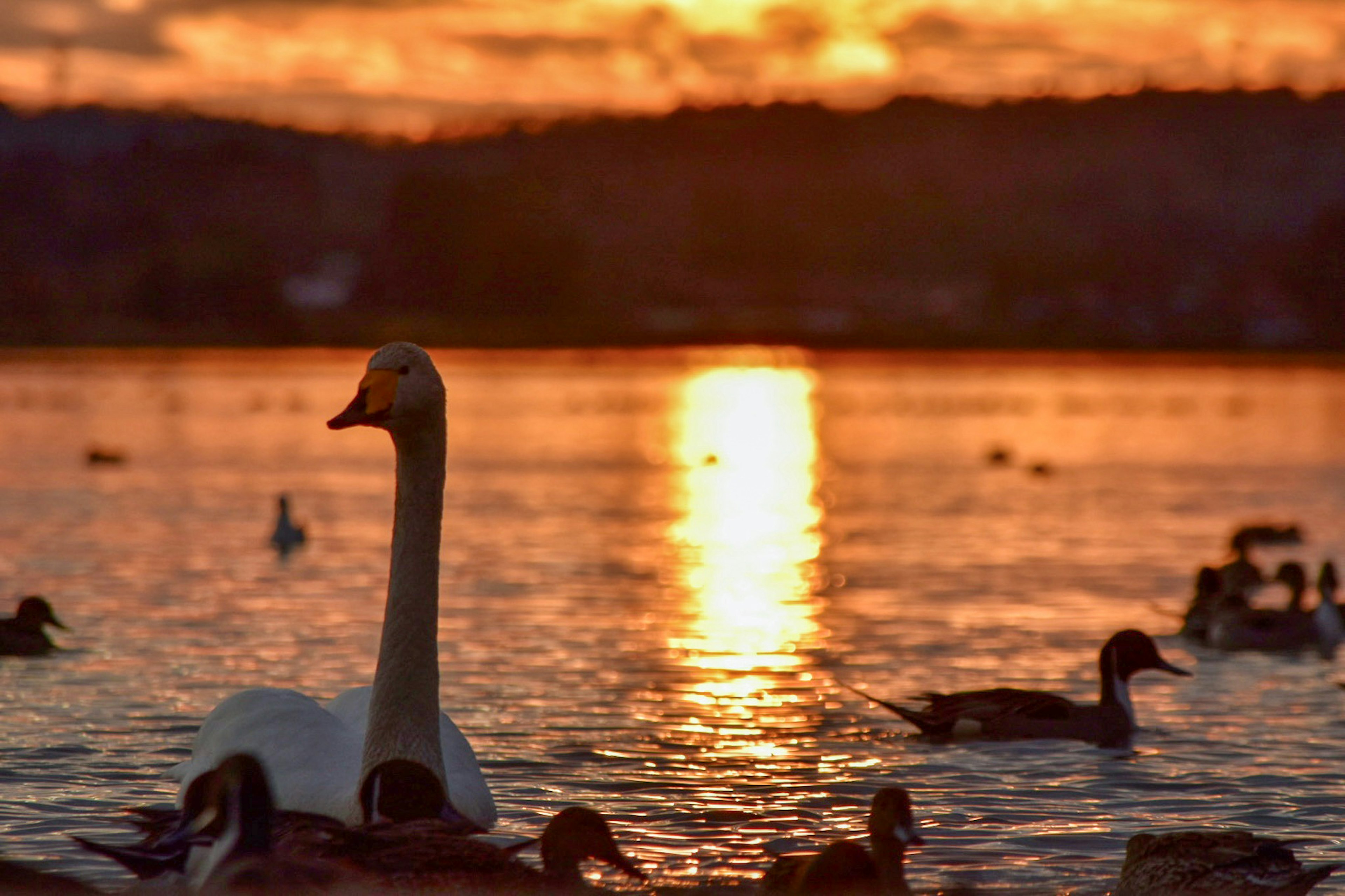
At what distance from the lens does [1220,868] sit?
8438 mm

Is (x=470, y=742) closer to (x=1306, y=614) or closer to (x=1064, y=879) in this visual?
(x=1064, y=879)

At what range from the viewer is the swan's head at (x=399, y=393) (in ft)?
27.2

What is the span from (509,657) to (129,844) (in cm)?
707

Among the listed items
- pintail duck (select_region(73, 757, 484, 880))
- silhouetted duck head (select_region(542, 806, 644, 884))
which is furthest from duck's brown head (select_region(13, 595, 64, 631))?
silhouetted duck head (select_region(542, 806, 644, 884))

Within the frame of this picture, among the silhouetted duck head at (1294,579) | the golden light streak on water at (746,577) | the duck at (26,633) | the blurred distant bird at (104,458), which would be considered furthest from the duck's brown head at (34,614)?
the blurred distant bird at (104,458)

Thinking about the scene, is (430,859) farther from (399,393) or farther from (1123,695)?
(1123,695)

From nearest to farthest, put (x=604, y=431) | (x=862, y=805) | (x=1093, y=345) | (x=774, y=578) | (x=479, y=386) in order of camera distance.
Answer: (x=862, y=805), (x=774, y=578), (x=604, y=431), (x=479, y=386), (x=1093, y=345)

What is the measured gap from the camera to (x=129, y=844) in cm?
919

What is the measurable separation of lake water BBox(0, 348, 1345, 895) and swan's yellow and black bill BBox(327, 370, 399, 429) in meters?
2.40

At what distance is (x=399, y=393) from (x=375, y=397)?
0.40 feet

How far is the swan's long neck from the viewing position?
329 inches

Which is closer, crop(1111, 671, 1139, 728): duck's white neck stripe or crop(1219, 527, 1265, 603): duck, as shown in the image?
crop(1111, 671, 1139, 728): duck's white neck stripe

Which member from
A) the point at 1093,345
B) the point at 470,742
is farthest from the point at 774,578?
the point at 1093,345

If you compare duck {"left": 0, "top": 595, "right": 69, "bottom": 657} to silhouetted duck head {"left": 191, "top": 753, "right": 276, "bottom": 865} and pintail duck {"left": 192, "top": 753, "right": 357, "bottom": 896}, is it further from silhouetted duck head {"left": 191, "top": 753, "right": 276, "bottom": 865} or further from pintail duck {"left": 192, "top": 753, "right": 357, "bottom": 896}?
silhouetted duck head {"left": 191, "top": 753, "right": 276, "bottom": 865}
